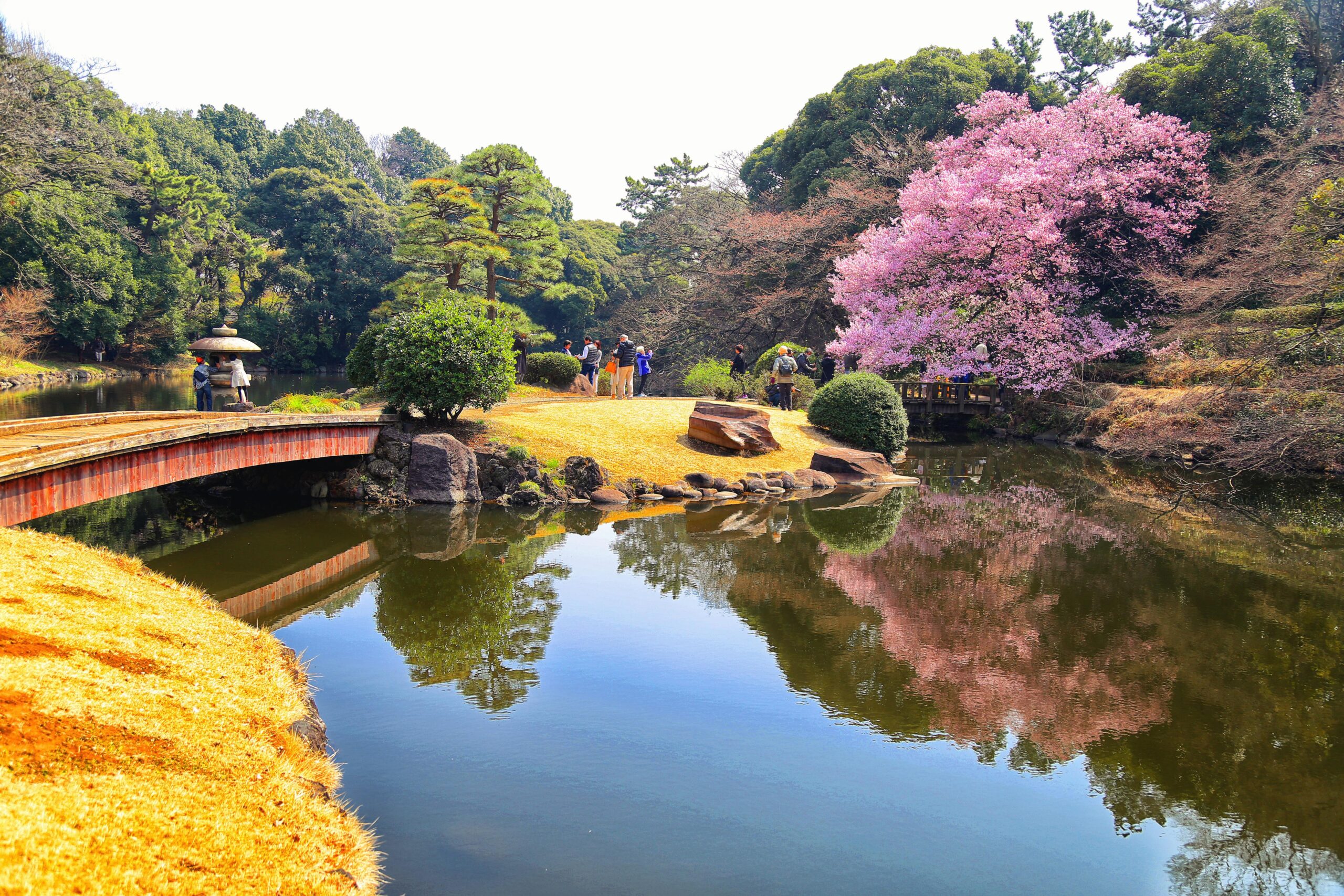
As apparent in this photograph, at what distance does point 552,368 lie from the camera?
1038 inches

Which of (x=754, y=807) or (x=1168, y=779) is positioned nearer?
(x=754, y=807)

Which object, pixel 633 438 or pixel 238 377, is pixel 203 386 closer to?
pixel 238 377

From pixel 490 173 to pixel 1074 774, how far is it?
27.1 m

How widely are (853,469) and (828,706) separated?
39.5 ft

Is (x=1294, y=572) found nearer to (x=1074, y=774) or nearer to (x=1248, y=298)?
(x=1074, y=774)

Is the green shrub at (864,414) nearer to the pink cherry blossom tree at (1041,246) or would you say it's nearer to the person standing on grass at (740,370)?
the person standing on grass at (740,370)

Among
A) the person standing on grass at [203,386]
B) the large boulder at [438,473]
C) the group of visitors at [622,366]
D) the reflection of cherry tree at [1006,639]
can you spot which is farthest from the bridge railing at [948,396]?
the person standing on grass at [203,386]

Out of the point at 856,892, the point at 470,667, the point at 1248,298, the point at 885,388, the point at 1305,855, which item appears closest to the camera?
the point at 856,892

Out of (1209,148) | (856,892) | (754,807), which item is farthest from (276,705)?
(1209,148)

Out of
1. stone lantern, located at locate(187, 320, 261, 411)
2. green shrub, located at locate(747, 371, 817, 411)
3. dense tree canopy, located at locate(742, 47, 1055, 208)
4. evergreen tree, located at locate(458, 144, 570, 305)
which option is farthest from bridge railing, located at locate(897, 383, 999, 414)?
stone lantern, located at locate(187, 320, 261, 411)

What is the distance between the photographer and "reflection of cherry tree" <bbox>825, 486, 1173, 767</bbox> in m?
6.85

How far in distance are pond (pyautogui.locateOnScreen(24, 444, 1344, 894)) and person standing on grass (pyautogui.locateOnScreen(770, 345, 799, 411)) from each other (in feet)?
32.9

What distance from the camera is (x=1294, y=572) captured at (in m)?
11.5

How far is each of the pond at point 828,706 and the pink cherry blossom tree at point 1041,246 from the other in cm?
1354
